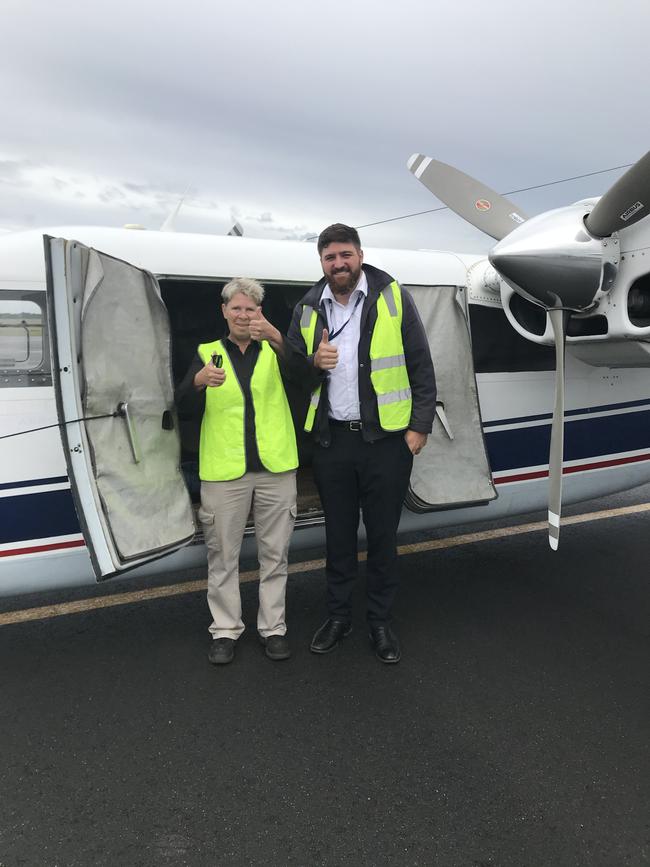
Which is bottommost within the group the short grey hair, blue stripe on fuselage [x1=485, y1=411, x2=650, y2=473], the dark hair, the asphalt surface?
the asphalt surface

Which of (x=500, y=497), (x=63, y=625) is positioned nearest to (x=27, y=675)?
(x=63, y=625)

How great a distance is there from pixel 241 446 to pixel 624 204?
2195 mm

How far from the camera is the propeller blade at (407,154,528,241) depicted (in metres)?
3.96

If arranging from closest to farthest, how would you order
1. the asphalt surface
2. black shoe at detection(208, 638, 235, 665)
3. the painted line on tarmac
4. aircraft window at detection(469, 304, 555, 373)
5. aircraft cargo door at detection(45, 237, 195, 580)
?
1. the asphalt surface
2. aircraft cargo door at detection(45, 237, 195, 580)
3. black shoe at detection(208, 638, 235, 665)
4. the painted line on tarmac
5. aircraft window at detection(469, 304, 555, 373)

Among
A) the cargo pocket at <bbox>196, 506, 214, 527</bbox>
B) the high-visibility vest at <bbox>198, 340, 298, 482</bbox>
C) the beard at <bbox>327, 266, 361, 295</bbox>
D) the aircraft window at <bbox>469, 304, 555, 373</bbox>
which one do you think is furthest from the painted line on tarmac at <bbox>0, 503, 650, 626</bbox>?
the beard at <bbox>327, 266, 361, 295</bbox>

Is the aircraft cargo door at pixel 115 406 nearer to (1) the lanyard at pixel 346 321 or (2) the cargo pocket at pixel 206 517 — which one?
(2) the cargo pocket at pixel 206 517

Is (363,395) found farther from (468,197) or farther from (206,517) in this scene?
(468,197)

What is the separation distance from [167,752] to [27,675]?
3.49ft

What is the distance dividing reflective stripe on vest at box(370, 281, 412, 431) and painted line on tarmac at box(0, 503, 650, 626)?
1903 millimetres

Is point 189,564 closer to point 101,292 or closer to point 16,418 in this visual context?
point 16,418

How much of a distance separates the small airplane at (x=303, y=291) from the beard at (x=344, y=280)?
1.80 ft

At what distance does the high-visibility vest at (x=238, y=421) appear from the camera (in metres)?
3.09

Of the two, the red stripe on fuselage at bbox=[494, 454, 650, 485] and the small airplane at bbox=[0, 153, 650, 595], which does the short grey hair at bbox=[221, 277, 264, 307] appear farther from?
the red stripe on fuselage at bbox=[494, 454, 650, 485]

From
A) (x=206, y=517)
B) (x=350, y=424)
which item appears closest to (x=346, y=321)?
(x=350, y=424)
